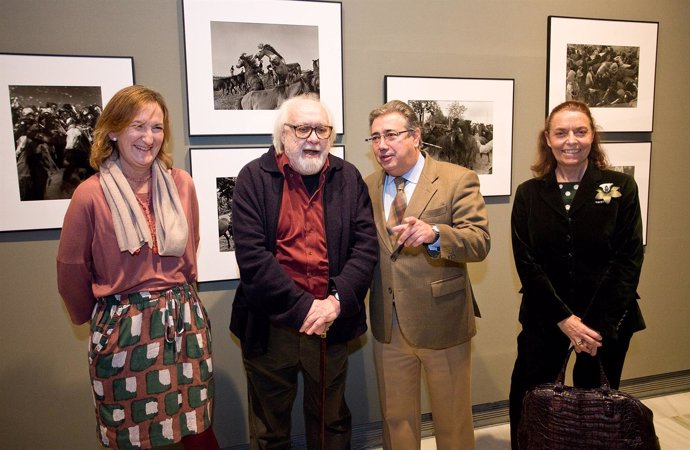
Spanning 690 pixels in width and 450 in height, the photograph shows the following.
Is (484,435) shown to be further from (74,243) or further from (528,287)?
(74,243)

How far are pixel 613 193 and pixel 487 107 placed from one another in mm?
1042

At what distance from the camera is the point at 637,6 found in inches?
123

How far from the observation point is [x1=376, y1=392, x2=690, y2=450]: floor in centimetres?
280

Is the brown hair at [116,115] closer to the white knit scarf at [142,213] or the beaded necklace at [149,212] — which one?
the white knit scarf at [142,213]

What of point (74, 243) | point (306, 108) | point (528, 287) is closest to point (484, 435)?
point (528, 287)

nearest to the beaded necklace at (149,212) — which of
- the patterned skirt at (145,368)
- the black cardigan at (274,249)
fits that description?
the patterned skirt at (145,368)

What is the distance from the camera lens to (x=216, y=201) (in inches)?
102

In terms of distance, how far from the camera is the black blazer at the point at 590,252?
2102 mm

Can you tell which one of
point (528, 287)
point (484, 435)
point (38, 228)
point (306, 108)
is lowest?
point (484, 435)

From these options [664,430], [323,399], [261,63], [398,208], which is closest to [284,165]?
[398,208]

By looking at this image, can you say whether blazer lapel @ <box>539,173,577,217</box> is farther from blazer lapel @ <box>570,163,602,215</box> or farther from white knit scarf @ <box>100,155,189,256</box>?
white knit scarf @ <box>100,155,189,256</box>

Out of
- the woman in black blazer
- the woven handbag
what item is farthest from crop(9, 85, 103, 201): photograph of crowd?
the woven handbag

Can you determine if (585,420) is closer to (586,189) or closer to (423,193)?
(586,189)

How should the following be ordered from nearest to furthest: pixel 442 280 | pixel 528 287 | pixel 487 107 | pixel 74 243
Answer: pixel 74 243
pixel 442 280
pixel 528 287
pixel 487 107
